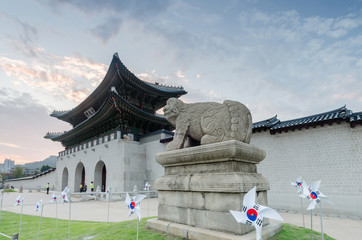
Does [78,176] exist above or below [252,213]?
below

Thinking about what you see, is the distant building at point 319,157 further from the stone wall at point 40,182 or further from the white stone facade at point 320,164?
the stone wall at point 40,182

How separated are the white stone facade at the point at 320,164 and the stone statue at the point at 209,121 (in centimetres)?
844

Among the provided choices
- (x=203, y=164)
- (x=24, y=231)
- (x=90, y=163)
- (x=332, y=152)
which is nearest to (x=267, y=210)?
(x=203, y=164)

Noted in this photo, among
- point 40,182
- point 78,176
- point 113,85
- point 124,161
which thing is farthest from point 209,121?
point 40,182

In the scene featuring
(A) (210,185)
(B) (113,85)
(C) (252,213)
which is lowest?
(C) (252,213)

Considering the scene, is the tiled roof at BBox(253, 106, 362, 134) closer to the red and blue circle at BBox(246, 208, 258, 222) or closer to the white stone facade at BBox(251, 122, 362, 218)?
the white stone facade at BBox(251, 122, 362, 218)

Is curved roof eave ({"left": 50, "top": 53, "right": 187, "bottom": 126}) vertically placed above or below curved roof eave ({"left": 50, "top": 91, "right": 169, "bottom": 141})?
above

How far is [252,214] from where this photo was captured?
7.95ft

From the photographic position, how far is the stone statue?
430 centimetres

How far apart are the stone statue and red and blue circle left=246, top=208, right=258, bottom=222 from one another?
1.90 metres

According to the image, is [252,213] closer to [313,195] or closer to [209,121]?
[209,121]

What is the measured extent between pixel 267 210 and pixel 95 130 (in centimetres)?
2598

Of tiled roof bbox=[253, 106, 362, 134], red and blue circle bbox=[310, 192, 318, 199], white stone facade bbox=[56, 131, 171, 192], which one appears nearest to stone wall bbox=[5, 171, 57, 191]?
white stone facade bbox=[56, 131, 171, 192]

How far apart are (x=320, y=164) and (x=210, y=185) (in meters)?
9.60
